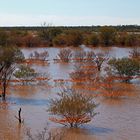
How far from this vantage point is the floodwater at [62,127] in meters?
14.3

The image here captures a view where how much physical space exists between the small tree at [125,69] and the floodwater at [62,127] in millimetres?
2781

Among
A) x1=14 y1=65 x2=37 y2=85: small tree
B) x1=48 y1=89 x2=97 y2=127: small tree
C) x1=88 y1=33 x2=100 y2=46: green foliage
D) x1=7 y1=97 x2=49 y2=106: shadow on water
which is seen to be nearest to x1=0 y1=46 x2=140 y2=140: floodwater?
x1=7 y1=97 x2=49 y2=106: shadow on water

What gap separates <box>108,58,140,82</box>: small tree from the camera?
86.0ft

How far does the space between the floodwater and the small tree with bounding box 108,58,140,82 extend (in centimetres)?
278

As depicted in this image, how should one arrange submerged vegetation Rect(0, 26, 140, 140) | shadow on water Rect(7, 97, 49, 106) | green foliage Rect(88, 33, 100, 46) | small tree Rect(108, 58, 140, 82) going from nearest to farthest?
submerged vegetation Rect(0, 26, 140, 140) < shadow on water Rect(7, 97, 49, 106) < small tree Rect(108, 58, 140, 82) < green foliage Rect(88, 33, 100, 46)

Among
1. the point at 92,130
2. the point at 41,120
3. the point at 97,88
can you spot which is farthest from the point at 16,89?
the point at 92,130

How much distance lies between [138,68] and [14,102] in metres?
10.0

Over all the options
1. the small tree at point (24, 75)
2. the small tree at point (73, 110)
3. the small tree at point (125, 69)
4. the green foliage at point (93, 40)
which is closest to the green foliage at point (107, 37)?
the green foliage at point (93, 40)

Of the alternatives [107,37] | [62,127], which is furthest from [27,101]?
[107,37]

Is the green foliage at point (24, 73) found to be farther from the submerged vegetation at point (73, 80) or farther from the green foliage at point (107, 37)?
the green foliage at point (107, 37)

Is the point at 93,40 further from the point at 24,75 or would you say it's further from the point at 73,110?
the point at 73,110

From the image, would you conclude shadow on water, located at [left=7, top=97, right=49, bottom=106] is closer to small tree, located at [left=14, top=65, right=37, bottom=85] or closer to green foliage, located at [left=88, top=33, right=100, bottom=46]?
small tree, located at [left=14, top=65, right=37, bottom=85]

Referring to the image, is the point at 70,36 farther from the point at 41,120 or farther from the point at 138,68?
the point at 41,120

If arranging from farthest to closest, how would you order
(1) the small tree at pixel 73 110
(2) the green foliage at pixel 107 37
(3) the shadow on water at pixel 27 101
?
(2) the green foliage at pixel 107 37 → (3) the shadow on water at pixel 27 101 → (1) the small tree at pixel 73 110
